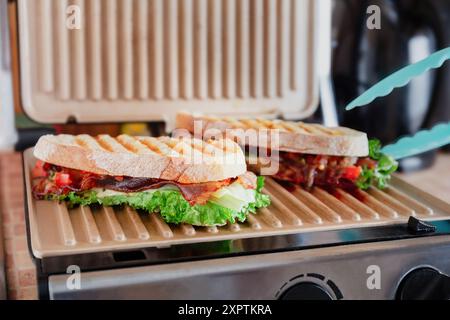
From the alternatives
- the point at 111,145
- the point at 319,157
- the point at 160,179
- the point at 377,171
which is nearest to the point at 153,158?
the point at 160,179

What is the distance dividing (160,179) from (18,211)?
62cm

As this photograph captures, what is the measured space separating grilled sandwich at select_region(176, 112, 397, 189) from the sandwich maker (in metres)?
0.05

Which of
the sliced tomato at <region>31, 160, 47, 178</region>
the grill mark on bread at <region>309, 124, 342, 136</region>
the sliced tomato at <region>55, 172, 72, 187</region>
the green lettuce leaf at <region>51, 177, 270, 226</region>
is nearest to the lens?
the green lettuce leaf at <region>51, 177, 270, 226</region>

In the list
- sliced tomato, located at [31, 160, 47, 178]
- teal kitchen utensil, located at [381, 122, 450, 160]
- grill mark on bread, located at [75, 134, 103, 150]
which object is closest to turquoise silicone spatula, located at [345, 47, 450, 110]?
teal kitchen utensil, located at [381, 122, 450, 160]

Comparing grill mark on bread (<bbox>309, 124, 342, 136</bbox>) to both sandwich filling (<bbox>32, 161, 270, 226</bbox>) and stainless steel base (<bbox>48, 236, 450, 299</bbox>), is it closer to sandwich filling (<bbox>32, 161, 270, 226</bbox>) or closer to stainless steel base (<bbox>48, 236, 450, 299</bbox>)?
sandwich filling (<bbox>32, 161, 270, 226</bbox>)

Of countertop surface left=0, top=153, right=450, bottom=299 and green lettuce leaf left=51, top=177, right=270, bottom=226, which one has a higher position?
green lettuce leaf left=51, top=177, right=270, bottom=226

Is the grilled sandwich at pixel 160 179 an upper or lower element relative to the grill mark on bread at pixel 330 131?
lower

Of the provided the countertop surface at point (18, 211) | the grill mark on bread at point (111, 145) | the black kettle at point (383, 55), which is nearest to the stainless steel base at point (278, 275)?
the countertop surface at point (18, 211)

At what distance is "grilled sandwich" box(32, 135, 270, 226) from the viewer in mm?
1257

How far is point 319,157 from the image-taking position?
1.56 meters

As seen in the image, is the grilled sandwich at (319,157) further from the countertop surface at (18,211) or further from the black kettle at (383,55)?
the black kettle at (383,55)

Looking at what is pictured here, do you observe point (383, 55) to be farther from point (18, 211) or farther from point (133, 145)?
point (18, 211)

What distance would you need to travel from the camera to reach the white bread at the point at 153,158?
1.29m

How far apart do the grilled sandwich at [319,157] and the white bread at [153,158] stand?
0.16 metres
